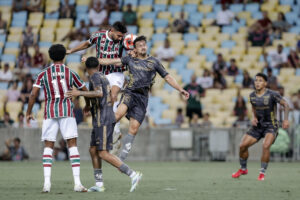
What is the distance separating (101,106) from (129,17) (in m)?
15.4

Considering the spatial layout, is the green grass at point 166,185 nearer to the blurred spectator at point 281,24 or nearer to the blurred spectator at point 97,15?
the blurred spectator at point 281,24

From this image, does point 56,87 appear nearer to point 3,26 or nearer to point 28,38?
point 28,38

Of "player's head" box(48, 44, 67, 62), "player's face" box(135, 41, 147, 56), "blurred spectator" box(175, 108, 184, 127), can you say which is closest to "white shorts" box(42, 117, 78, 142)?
"player's head" box(48, 44, 67, 62)

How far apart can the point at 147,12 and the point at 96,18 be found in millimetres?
1825

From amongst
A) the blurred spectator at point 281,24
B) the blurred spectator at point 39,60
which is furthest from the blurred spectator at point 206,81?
the blurred spectator at point 39,60

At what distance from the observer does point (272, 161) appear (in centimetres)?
1950

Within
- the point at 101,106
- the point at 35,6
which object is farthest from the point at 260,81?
the point at 35,6

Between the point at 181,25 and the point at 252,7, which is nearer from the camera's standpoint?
the point at 181,25

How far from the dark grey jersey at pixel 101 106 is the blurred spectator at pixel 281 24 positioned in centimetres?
1470

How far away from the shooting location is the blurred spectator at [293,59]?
22219 millimetres

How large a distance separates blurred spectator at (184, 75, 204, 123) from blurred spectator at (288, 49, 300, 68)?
330 centimetres

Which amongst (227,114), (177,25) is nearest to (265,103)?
(227,114)

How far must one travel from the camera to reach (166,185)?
11070mm

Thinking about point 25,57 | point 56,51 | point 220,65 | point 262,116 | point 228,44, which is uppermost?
point 228,44
